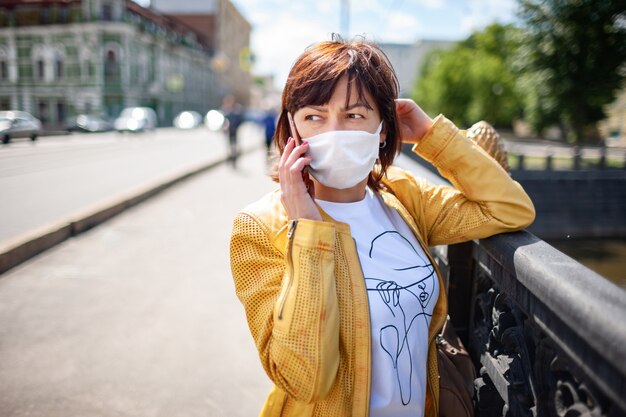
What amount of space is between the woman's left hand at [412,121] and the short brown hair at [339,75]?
21 centimetres

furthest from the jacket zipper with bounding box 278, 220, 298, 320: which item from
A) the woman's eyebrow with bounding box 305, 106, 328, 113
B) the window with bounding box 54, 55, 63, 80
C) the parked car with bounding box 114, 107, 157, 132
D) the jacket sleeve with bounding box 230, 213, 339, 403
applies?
the window with bounding box 54, 55, 63, 80

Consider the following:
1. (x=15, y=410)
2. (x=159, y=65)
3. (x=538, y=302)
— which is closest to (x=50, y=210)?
(x=15, y=410)

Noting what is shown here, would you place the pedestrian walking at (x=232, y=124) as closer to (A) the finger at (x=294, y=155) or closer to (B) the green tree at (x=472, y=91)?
(A) the finger at (x=294, y=155)

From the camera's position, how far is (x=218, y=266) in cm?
515

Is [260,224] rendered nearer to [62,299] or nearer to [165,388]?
[165,388]

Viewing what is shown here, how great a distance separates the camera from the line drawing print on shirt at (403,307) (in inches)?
59.3

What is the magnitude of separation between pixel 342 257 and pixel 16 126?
80.1 ft

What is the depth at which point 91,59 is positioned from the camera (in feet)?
134

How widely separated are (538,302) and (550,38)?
53.6 feet

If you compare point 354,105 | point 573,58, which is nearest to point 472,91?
point 573,58

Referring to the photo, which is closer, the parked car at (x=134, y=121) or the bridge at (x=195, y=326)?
the bridge at (x=195, y=326)

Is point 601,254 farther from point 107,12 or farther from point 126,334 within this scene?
point 107,12

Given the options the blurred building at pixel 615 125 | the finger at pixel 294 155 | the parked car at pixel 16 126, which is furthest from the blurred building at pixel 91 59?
the finger at pixel 294 155

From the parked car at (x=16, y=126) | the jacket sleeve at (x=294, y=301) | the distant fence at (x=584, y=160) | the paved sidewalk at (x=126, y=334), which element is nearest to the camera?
the jacket sleeve at (x=294, y=301)
